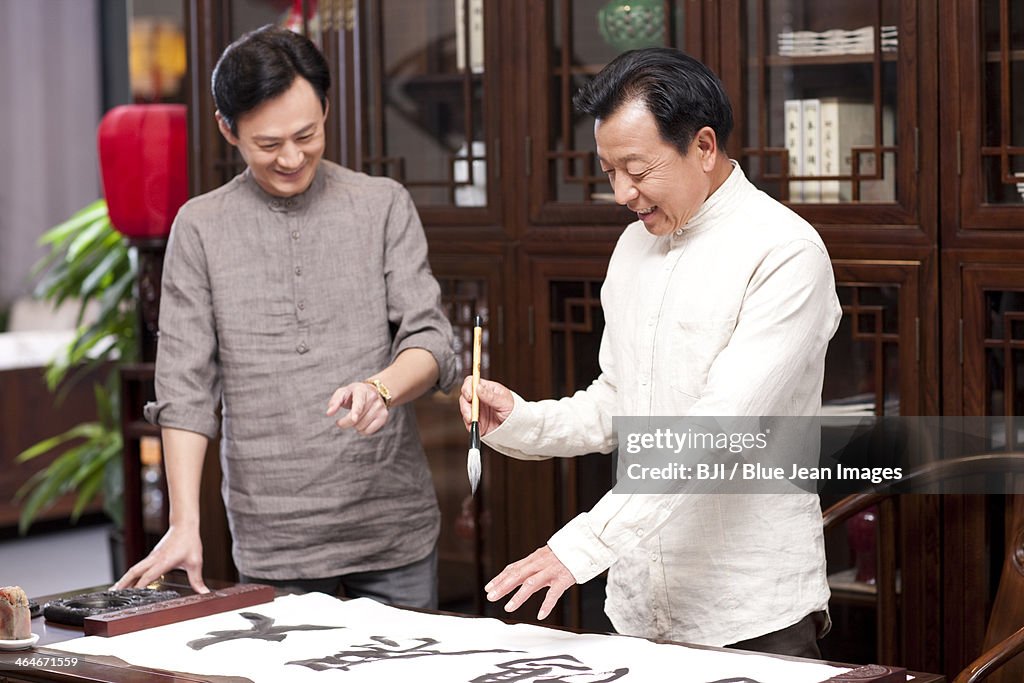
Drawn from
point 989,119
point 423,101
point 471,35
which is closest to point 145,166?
point 423,101

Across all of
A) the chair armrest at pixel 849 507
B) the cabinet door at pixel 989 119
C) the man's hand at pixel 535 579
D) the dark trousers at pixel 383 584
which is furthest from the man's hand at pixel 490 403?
the cabinet door at pixel 989 119

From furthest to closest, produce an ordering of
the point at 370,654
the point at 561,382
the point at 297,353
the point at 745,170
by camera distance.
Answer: the point at 561,382 < the point at 745,170 < the point at 297,353 < the point at 370,654

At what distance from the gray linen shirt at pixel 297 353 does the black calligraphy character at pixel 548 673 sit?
2.45 ft

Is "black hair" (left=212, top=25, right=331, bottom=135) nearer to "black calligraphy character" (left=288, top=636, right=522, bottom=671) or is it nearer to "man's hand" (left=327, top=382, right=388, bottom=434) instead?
"man's hand" (left=327, top=382, right=388, bottom=434)

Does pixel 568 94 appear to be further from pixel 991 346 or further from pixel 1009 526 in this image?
pixel 1009 526

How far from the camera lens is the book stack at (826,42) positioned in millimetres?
2736

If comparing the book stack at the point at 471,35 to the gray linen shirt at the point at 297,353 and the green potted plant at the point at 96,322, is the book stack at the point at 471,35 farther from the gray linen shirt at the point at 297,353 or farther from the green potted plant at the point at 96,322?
the green potted plant at the point at 96,322

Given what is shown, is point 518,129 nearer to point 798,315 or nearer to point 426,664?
point 798,315

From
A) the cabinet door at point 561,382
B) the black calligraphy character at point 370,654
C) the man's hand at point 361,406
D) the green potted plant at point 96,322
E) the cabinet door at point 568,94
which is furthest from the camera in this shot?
the green potted plant at point 96,322

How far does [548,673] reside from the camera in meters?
1.77

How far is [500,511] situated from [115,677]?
1.51m

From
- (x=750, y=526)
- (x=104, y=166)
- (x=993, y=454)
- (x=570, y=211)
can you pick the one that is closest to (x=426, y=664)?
(x=750, y=526)

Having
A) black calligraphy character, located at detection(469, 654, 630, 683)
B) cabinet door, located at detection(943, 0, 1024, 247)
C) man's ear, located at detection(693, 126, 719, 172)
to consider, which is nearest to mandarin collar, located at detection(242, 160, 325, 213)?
man's ear, located at detection(693, 126, 719, 172)

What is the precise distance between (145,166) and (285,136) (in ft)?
4.68
